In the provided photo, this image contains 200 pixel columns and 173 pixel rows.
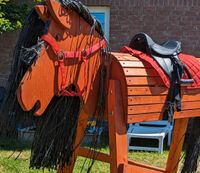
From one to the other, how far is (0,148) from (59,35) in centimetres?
384

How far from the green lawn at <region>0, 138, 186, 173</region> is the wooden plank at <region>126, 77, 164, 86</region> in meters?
2.20

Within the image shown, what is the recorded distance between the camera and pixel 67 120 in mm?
2854

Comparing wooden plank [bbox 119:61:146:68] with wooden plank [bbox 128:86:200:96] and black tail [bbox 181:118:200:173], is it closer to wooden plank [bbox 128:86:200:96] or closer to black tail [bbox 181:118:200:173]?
wooden plank [bbox 128:86:200:96]

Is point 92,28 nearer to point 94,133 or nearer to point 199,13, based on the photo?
point 94,133

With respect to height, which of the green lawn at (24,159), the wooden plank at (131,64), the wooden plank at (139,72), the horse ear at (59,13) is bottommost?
the green lawn at (24,159)

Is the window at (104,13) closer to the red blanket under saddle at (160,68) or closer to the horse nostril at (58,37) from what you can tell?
the red blanket under saddle at (160,68)

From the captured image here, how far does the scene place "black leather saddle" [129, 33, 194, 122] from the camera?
2.91m

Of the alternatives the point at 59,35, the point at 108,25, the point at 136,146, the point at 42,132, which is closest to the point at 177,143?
the point at 42,132

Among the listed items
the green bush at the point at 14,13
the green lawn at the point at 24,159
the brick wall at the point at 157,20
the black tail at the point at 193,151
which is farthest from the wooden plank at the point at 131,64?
the brick wall at the point at 157,20

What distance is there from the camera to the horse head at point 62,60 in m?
2.44

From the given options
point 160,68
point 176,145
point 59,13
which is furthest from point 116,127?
point 176,145

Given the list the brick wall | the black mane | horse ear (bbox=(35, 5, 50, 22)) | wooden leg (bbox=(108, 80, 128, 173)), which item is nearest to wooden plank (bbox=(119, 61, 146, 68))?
wooden leg (bbox=(108, 80, 128, 173))

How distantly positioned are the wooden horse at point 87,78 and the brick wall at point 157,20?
4.45 m

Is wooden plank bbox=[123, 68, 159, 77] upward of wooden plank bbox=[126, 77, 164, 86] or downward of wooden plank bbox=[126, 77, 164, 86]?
upward
